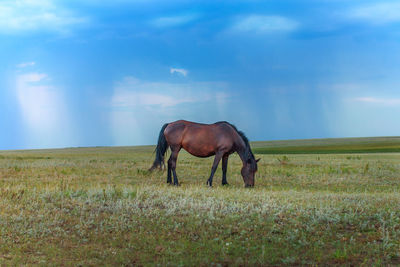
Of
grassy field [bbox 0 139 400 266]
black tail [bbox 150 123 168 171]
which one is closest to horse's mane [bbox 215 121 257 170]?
black tail [bbox 150 123 168 171]

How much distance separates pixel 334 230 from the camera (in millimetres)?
9102

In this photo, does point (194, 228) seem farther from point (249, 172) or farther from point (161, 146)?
point (161, 146)

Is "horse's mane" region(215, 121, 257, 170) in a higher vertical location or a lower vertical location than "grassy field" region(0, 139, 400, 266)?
higher

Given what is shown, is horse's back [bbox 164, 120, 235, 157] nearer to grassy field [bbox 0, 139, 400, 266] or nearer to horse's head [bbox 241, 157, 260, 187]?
horse's head [bbox 241, 157, 260, 187]

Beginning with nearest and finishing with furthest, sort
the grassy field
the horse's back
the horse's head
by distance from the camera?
the grassy field < the horse's head < the horse's back

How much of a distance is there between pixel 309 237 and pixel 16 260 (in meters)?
6.68

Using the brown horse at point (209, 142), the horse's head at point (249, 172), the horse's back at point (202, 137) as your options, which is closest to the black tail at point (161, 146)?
the brown horse at point (209, 142)

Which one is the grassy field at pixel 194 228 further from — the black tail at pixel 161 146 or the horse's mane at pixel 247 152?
the black tail at pixel 161 146

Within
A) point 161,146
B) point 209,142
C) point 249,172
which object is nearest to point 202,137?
point 209,142

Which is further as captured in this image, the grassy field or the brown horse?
the brown horse

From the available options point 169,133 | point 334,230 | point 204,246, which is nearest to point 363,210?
point 334,230

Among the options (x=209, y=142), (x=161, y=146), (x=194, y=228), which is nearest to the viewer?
(x=194, y=228)

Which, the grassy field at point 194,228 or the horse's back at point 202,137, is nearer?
the grassy field at point 194,228

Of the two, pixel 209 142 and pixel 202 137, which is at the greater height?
pixel 202 137
